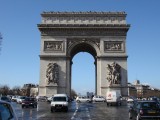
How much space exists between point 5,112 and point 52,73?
5290 cm

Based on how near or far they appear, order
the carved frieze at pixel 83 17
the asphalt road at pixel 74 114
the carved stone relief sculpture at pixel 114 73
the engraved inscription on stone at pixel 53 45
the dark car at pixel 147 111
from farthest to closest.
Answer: the carved frieze at pixel 83 17 → the engraved inscription on stone at pixel 53 45 → the carved stone relief sculpture at pixel 114 73 → the asphalt road at pixel 74 114 → the dark car at pixel 147 111

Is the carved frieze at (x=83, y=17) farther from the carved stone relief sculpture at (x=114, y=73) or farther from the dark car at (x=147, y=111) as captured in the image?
the dark car at (x=147, y=111)

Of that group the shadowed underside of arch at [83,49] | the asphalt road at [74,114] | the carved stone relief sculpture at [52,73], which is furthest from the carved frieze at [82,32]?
the asphalt road at [74,114]

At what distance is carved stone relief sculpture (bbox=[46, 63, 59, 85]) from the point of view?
6028cm

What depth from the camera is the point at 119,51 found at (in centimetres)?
6175

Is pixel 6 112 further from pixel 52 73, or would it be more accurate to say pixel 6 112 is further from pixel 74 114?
pixel 52 73

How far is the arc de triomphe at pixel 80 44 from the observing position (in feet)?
199

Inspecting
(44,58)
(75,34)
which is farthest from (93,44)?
(44,58)

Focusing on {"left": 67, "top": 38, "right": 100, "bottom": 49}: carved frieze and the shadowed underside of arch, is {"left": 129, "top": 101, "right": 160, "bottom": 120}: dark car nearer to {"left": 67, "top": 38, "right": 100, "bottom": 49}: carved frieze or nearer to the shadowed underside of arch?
{"left": 67, "top": 38, "right": 100, "bottom": 49}: carved frieze

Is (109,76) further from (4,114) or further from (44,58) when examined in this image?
(4,114)

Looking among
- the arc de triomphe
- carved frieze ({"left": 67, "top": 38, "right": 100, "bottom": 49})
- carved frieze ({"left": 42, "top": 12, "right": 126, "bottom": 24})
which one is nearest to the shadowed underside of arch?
the arc de triomphe

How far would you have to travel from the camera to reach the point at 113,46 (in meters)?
62.2

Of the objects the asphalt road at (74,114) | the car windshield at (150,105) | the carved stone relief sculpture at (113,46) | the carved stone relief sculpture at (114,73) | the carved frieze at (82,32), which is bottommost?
the asphalt road at (74,114)

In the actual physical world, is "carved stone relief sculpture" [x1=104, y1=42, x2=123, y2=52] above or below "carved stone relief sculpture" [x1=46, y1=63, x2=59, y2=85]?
above
